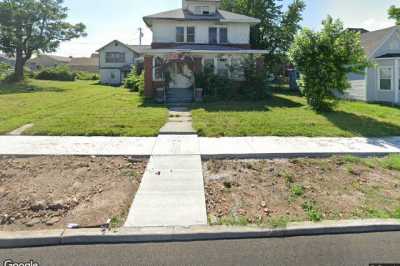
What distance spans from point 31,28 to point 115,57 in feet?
45.2

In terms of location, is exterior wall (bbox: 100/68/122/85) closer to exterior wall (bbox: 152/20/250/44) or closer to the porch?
exterior wall (bbox: 152/20/250/44)

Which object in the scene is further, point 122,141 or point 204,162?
point 122,141

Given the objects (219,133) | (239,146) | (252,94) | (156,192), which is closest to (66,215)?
(156,192)

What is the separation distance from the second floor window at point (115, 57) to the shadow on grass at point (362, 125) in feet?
133

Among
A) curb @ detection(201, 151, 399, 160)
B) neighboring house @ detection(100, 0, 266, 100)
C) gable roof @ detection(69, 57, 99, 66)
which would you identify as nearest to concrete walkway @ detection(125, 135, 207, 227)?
curb @ detection(201, 151, 399, 160)

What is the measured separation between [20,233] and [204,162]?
3.80 metres

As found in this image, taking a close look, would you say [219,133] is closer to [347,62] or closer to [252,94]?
[347,62]

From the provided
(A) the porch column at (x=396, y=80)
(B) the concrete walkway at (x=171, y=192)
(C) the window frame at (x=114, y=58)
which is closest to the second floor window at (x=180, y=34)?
(A) the porch column at (x=396, y=80)

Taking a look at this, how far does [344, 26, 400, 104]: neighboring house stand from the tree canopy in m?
6.40

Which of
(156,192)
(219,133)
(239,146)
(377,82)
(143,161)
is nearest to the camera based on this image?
(156,192)

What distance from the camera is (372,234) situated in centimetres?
383

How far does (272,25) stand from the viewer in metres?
34.4

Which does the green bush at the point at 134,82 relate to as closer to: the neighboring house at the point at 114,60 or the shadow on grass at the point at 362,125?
the neighboring house at the point at 114,60

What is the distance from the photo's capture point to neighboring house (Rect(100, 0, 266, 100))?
18656 mm
